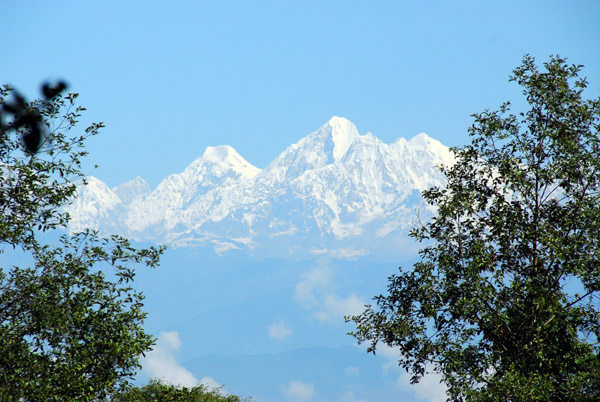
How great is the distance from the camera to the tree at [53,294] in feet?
61.3

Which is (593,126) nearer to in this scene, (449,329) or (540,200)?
(540,200)

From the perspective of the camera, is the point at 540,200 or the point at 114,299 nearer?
the point at 114,299

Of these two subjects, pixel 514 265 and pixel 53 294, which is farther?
pixel 514 265

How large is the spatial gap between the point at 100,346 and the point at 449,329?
1255 centimetres

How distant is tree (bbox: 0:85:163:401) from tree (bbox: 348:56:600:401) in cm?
1012

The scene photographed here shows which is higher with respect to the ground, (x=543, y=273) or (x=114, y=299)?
(x=543, y=273)

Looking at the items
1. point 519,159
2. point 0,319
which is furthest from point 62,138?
point 519,159

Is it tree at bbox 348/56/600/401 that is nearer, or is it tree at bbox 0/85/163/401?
tree at bbox 0/85/163/401

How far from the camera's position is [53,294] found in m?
19.1

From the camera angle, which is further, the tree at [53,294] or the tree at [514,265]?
the tree at [514,265]

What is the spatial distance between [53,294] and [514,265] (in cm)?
1527

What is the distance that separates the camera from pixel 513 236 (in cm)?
2470

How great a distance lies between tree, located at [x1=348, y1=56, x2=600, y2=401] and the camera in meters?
23.8

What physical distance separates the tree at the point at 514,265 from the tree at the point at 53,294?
33.2 ft
